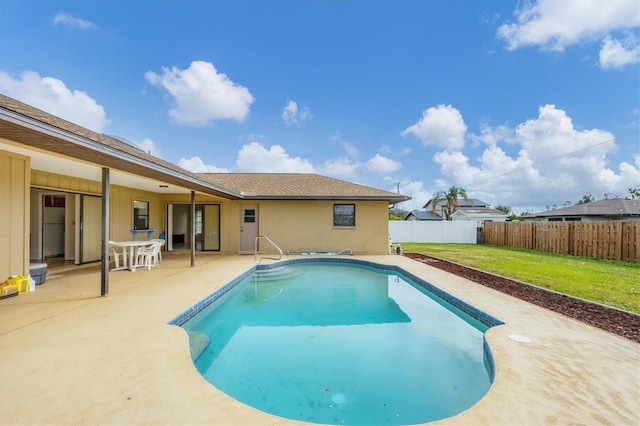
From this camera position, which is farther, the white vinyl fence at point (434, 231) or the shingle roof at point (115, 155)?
the white vinyl fence at point (434, 231)

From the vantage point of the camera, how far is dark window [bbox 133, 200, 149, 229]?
36.9 ft

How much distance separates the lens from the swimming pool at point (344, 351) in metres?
3.00

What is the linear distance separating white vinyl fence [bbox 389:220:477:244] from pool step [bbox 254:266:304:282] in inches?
474

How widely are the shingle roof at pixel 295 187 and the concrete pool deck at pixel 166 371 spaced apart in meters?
7.11

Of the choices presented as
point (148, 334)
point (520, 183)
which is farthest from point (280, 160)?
point (520, 183)

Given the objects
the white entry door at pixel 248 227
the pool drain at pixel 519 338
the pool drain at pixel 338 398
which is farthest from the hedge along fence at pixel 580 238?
the white entry door at pixel 248 227

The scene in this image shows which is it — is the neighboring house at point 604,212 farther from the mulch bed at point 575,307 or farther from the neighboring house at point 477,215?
the mulch bed at point 575,307

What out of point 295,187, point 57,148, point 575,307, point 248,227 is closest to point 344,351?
point 575,307

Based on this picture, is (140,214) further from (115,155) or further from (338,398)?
(338,398)

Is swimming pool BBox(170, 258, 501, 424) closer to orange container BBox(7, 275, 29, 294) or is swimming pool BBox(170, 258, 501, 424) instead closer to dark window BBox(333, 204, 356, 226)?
orange container BBox(7, 275, 29, 294)

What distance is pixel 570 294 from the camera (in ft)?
20.1

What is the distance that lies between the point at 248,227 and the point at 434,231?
554 inches

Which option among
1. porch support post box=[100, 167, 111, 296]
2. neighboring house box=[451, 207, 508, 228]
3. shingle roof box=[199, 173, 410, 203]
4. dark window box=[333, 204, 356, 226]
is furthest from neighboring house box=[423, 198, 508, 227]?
porch support post box=[100, 167, 111, 296]

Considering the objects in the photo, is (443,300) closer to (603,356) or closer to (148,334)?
(603,356)
